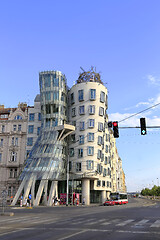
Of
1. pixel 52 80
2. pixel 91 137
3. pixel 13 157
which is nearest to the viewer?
pixel 91 137

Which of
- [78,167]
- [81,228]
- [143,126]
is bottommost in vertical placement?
[81,228]

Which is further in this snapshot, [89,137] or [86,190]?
[89,137]

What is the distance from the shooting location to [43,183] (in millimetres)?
52906

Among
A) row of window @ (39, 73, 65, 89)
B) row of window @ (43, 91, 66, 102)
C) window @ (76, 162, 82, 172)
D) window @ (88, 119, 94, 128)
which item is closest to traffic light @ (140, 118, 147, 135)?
window @ (76, 162, 82, 172)

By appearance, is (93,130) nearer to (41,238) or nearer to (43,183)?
(43,183)

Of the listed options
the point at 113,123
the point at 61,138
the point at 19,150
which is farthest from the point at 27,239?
the point at 19,150

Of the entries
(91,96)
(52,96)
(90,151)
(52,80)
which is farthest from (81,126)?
(52,80)

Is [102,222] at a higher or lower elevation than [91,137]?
lower

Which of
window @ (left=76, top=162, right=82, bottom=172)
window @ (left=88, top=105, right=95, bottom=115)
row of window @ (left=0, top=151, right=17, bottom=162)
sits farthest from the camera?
row of window @ (left=0, top=151, right=17, bottom=162)

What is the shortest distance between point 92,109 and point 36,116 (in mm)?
16777

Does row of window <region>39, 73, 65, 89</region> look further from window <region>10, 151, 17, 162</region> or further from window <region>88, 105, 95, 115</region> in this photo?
window <region>10, 151, 17, 162</region>

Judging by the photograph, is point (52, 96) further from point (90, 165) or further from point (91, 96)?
point (90, 165)

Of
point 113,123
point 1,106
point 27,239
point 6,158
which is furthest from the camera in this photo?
point 1,106

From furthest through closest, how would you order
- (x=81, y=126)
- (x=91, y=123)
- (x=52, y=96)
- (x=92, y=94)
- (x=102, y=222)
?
1. (x=92, y=94)
2. (x=52, y=96)
3. (x=81, y=126)
4. (x=91, y=123)
5. (x=102, y=222)
